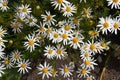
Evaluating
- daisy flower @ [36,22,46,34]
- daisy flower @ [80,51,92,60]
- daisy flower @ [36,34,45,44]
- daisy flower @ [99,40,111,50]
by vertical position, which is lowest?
→ daisy flower @ [80,51,92,60]

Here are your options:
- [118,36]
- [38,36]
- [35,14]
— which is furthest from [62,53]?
[118,36]

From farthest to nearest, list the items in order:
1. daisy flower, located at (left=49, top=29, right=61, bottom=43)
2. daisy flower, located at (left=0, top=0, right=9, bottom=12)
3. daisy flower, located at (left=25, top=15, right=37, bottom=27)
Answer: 1. daisy flower, located at (left=0, top=0, right=9, bottom=12)
2. daisy flower, located at (left=25, top=15, right=37, bottom=27)
3. daisy flower, located at (left=49, top=29, right=61, bottom=43)

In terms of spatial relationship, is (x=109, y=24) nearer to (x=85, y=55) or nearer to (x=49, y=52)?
(x=85, y=55)

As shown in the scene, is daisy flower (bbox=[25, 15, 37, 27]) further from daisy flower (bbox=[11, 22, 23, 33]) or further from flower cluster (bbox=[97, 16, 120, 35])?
flower cluster (bbox=[97, 16, 120, 35])

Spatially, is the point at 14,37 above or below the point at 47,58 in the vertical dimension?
above

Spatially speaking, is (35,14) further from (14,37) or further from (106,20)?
(106,20)

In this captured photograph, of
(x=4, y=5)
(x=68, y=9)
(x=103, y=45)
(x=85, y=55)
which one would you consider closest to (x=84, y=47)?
(x=85, y=55)

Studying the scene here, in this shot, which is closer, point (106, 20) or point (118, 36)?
point (106, 20)

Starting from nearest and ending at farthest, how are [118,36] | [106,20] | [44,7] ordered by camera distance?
[106,20], [44,7], [118,36]

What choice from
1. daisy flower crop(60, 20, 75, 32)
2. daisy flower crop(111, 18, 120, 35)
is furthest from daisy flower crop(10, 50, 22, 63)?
daisy flower crop(111, 18, 120, 35)
